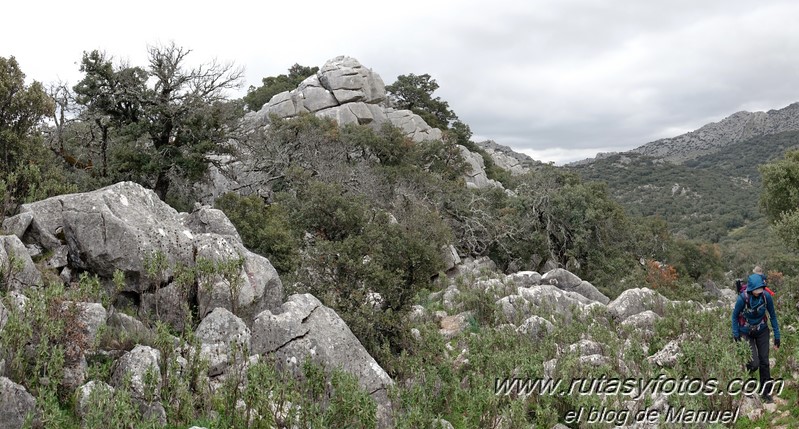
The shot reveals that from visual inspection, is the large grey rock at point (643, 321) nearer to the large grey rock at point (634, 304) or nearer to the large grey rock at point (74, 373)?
the large grey rock at point (634, 304)

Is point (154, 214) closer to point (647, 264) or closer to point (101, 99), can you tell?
point (101, 99)

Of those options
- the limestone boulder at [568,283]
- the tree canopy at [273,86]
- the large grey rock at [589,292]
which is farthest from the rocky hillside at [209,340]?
the tree canopy at [273,86]

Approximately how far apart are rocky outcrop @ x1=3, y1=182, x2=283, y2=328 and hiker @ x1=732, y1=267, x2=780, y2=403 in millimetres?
8606

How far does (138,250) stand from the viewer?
32.2ft

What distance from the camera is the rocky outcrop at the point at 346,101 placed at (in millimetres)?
44688

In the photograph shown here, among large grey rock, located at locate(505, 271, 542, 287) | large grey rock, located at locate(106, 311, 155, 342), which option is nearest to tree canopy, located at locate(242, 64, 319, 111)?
large grey rock, located at locate(505, 271, 542, 287)

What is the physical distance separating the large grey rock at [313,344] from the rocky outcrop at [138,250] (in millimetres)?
1383

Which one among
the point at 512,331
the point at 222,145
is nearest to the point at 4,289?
the point at 512,331

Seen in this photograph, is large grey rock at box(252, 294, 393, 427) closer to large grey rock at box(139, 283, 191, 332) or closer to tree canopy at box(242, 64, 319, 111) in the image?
large grey rock at box(139, 283, 191, 332)

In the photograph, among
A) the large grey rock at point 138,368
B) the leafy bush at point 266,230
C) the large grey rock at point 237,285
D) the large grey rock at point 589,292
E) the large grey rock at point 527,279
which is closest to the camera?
the large grey rock at point 138,368

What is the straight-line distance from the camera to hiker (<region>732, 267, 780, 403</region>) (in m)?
8.24

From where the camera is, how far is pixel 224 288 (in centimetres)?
959

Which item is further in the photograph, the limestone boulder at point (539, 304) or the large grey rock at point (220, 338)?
the limestone boulder at point (539, 304)

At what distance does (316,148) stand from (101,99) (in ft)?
44.7
